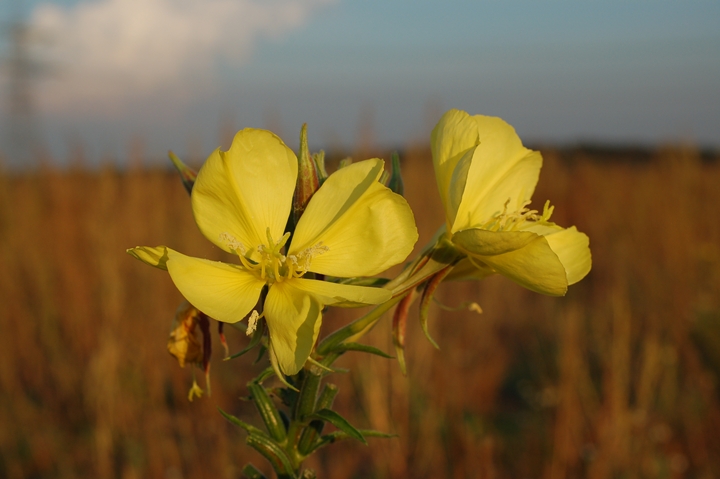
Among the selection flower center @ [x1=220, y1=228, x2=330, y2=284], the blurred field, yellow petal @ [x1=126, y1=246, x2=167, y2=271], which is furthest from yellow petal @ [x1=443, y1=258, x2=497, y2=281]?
the blurred field

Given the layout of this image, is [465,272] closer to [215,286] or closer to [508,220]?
[508,220]

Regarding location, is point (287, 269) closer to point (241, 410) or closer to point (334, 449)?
point (334, 449)

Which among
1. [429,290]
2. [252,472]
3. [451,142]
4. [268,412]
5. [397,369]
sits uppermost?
[451,142]

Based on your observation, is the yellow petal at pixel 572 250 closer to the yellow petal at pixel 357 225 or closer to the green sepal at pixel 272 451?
the yellow petal at pixel 357 225

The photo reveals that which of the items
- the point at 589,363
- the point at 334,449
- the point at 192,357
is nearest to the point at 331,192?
the point at 192,357

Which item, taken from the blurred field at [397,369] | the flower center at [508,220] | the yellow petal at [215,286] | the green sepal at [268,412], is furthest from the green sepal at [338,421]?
the blurred field at [397,369]

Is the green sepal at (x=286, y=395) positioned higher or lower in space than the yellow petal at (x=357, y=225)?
lower

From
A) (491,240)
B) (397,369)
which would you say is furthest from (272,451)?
(397,369)
